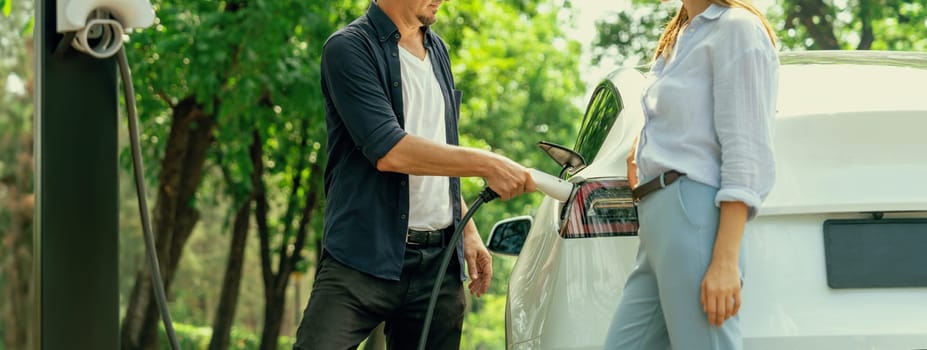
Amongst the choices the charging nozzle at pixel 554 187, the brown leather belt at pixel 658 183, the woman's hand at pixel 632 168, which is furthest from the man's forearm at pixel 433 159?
the brown leather belt at pixel 658 183

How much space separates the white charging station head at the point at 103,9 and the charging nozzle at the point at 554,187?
1.17 meters

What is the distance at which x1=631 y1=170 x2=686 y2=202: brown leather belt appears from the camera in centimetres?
311

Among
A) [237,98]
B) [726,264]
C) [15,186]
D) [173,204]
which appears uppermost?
[237,98]

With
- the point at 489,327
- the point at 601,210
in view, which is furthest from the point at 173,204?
the point at 489,327

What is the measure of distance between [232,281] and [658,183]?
15.3 metres

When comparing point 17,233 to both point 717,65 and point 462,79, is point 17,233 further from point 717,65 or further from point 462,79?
point 717,65

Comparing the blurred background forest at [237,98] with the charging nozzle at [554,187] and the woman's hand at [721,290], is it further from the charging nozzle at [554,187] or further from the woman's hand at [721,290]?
the woman's hand at [721,290]

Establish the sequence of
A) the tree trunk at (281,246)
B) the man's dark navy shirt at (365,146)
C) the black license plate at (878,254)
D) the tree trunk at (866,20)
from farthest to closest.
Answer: the tree trunk at (281,246)
the tree trunk at (866,20)
the man's dark navy shirt at (365,146)
the black license plate at (878,254)

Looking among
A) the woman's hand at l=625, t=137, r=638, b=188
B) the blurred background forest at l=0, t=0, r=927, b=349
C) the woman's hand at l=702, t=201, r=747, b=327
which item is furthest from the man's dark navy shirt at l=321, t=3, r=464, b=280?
the blurred background forest at l=0, t=0, r=927, b=349

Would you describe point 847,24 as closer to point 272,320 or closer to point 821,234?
point 272,320

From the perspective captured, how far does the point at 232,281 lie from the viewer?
58.9ft

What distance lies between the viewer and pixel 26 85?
48.2ft

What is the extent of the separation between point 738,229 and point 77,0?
1.49 meters

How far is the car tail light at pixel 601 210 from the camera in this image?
3500 mm
